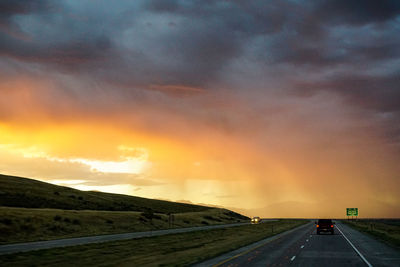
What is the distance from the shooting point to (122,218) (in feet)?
245

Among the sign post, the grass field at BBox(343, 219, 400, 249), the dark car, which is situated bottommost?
the grass field at BBox(343, 219, 400, 249)

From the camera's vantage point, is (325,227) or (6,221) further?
(325,227)

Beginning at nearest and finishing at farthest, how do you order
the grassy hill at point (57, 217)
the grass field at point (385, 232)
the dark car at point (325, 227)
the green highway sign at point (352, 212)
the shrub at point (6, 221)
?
the grass field at point (385, 232), the shrub at point (6, 221), the grassy hill at point (57, 217), the dark car at point (325, 227), the green highway sign at point (352, 212)

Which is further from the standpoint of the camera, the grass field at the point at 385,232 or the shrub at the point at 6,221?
the shrub at the point at 6,221

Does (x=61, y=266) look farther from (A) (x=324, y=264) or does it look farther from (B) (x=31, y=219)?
(B) (x=31, y=219)

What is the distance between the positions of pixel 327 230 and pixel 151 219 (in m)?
39.3

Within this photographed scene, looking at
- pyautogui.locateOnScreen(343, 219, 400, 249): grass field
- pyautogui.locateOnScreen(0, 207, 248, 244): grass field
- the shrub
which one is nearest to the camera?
pyautogui.locateOnScreen(343, 219, 400, 249): grass field

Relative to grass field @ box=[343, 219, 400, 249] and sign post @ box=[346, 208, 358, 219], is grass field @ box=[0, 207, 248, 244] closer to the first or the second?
grass field @ box=[343, 219, 400, 249]

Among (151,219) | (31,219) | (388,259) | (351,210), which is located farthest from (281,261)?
(351,210)

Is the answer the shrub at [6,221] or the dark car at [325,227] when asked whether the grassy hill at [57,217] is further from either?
the dark car at [325,227]

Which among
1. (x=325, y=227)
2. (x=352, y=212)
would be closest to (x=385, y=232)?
(x=325, y=227)

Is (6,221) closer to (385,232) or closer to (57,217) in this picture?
(57,217)

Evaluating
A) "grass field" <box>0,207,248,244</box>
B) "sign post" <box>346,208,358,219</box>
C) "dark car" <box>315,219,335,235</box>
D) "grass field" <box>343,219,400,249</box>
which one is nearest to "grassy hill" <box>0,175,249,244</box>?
"grass field" <box>0,207,248,244</box>

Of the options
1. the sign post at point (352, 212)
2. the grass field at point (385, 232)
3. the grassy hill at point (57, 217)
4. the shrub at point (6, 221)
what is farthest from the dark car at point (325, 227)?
the sign post at point (352, 212)
